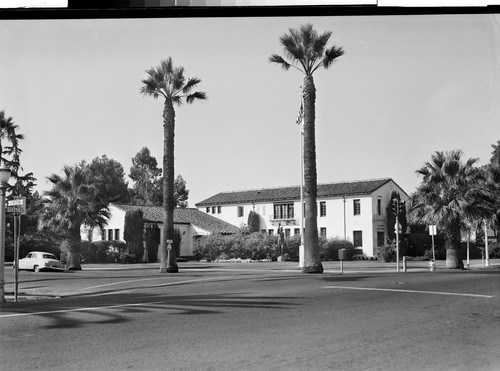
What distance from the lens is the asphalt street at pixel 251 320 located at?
3.52m

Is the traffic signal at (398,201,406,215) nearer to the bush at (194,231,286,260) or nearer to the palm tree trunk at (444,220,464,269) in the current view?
the palm tree trunk at (444,220,464,269)

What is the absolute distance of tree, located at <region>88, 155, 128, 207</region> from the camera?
4.08 m

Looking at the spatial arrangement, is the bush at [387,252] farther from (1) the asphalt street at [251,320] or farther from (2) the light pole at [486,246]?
(2) the light pole at [486,246]

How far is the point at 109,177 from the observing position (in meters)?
4.16

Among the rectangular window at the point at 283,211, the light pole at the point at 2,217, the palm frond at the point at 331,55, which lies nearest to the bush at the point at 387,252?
the rectangular window at the point at 283,211

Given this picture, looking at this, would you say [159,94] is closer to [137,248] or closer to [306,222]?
[137,248]

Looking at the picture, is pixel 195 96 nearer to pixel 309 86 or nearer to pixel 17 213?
pixel 309 86

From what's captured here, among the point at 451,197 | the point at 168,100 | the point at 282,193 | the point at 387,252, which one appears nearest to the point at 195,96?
the point at 168,100

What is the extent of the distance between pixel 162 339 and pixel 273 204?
128cm

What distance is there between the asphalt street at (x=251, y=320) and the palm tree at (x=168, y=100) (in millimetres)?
193

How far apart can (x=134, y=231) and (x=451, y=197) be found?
2923 millimetres

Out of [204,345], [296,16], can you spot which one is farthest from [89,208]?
[296,16]

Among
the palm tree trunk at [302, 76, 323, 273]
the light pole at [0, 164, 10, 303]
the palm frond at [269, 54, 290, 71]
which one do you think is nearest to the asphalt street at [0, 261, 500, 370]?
the palm tree trunk at [302, 76, 323, 273]

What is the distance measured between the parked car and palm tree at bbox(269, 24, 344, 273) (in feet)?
6.04
